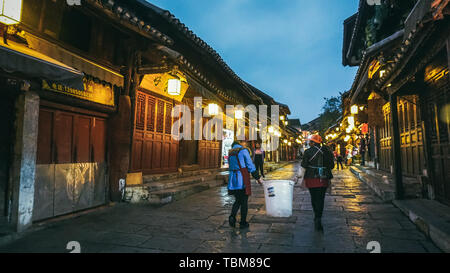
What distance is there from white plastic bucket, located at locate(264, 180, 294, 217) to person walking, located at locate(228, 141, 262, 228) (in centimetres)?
54

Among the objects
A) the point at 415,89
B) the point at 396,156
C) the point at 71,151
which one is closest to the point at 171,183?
the point at 71,151

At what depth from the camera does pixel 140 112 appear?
9.09m

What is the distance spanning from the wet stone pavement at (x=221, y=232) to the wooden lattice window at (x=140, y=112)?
9.67ft

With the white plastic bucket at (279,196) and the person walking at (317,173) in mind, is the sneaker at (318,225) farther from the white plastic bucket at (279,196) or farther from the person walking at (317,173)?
the white plastic bucket at (279,196)

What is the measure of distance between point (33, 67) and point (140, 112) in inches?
200

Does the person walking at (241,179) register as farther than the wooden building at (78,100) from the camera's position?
Yes

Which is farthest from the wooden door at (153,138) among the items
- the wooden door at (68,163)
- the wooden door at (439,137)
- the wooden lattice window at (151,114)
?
the wooden door at (439,137)

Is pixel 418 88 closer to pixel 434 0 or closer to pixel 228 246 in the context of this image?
pixel 434 0

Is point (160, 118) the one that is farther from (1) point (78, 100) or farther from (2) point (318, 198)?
(2) point (318, 198)

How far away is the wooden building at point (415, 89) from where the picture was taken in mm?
4230

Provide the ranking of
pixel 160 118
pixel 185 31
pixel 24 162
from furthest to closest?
pixel 160 118 → pixel 185 31 → pixel 24 162

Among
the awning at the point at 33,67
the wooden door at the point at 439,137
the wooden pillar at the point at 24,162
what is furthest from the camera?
the wooden door at the point at 439,137

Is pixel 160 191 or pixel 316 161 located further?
pixel 160 191
